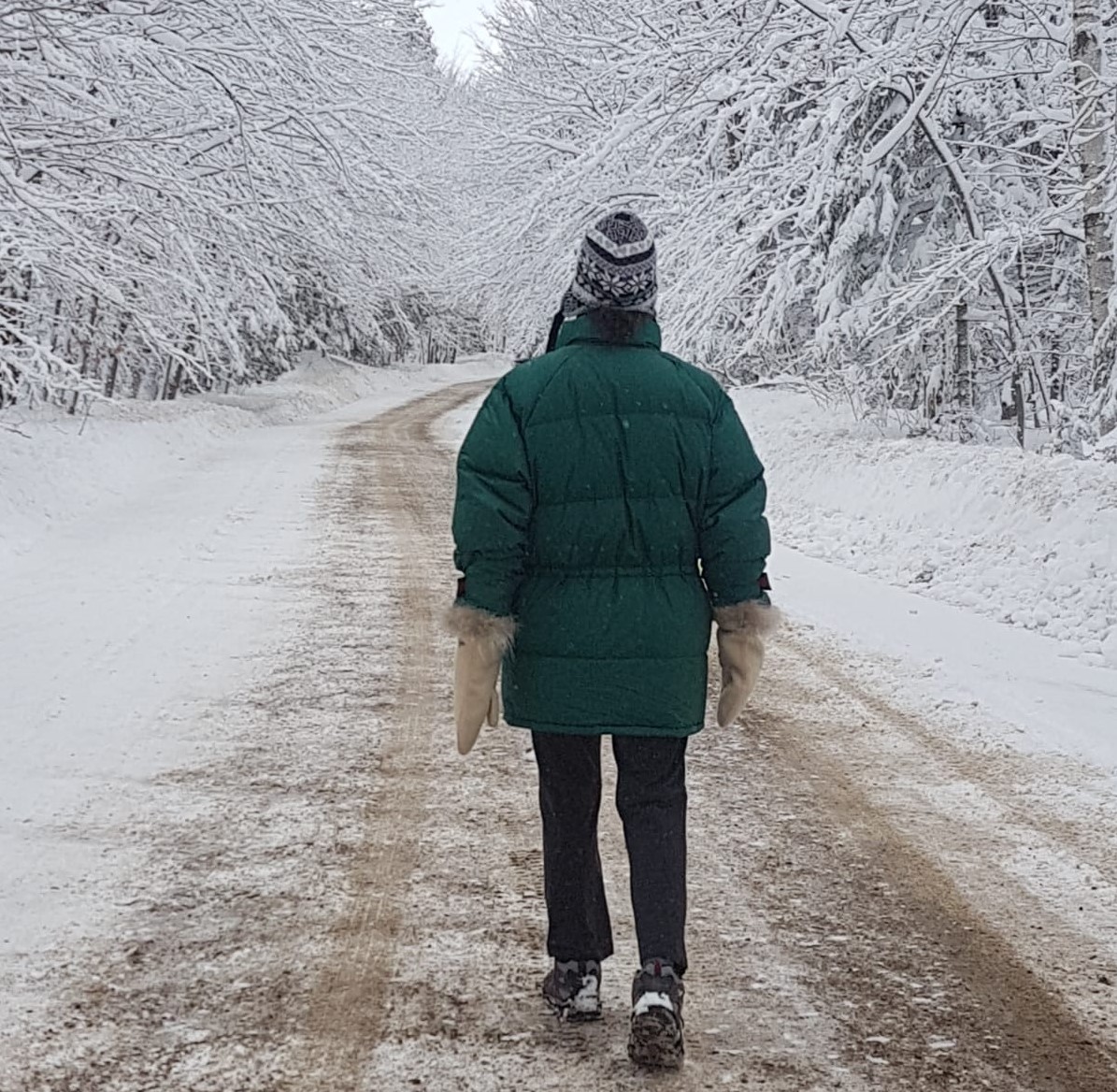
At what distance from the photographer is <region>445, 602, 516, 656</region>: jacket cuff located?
10.3ft

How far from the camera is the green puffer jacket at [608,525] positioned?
3121 millimetres

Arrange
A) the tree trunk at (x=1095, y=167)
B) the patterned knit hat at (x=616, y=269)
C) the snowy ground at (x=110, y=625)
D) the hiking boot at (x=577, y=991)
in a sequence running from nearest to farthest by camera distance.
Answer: the patterned knit hat at (x=616, y=269), the hiking boot at (x=577, y=991), the snowy ground at (x=110, y=625), the tree trunk at (x=1095, y=167)

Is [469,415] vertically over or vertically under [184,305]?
under

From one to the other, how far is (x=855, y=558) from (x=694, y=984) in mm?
8818

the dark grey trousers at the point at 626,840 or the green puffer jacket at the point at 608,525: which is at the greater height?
the green puffer jacket at the point at 608,525

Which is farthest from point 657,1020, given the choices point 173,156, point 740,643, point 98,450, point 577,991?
point 98,450

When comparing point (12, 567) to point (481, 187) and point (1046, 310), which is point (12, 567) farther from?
point (481, 187)

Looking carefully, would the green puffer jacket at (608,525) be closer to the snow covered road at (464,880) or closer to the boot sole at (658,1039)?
the boot sole at (658,1039)

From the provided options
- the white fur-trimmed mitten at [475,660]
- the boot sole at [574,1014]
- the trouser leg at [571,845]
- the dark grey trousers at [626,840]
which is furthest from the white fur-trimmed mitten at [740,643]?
the boot sole at [574,1014]

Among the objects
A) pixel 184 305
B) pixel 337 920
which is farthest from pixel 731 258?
pixel 337 920

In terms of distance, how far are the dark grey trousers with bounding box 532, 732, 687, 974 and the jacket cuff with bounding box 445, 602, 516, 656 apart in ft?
0.91

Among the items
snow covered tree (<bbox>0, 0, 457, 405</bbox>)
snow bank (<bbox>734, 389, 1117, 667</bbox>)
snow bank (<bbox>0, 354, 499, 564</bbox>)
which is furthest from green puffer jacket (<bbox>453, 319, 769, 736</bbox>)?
snow bank (<bbox>0, 354, 499, 564</bbox>)

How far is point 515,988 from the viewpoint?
3.53 m

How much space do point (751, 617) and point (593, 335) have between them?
0.80 metres
